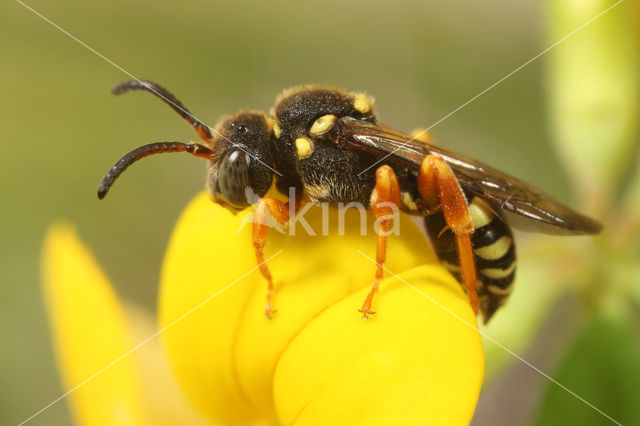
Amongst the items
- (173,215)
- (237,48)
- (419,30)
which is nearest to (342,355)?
(173,215)

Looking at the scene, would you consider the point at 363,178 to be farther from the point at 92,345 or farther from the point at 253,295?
the point at 92,345

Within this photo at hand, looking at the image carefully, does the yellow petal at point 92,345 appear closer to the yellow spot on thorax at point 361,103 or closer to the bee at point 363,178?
the bee at point 363,178

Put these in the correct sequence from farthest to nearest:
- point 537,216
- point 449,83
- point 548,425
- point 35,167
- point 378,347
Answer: point 449,83 < point 35,167 < point 548,425 < point 537,216 < point 378,347

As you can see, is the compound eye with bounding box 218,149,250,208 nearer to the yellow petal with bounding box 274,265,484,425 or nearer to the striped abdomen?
the yellow petal with bounding box 274,265,484,425

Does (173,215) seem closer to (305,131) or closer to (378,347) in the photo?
(305,131)

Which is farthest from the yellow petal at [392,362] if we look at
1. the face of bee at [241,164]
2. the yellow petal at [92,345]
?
the yellow petal at [92,345]

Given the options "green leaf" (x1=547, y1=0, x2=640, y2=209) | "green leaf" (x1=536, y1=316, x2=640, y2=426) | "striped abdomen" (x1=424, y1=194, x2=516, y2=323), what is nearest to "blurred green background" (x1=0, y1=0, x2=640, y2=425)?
"green leaf" (x1=547, y1=0, x2=640, y2=209)
